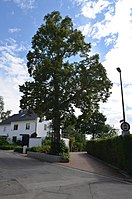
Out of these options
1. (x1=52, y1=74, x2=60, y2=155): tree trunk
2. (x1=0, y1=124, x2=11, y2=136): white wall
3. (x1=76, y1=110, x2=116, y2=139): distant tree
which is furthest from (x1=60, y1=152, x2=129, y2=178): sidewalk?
(x1=76, y1=110, x2=116, y2=139): distant tree

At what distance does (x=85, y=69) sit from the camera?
2553 cm

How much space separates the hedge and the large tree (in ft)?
16.7

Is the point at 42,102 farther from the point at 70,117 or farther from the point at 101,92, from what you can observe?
the point at 101,92

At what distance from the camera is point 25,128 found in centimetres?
5194

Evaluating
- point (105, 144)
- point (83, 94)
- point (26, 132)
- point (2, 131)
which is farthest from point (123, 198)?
point (2, 131)

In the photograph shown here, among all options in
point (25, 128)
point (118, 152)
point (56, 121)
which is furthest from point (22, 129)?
Answer: point (118, 152)

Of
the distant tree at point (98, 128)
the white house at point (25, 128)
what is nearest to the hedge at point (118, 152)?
the white house at point (25, 128)

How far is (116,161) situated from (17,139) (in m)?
37.2

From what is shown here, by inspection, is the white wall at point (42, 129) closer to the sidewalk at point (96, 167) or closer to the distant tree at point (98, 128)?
the distant tree at point (98, 128)

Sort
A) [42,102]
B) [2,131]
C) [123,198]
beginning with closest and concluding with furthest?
[123,198] → [42,102] → [2,131]

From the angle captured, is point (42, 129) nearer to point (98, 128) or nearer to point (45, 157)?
point (45, 157)

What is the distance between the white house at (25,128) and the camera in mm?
50406

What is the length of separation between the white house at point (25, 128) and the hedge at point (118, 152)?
27.4 m

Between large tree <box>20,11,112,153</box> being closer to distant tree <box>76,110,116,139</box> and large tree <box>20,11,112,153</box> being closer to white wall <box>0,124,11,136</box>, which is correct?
white wall <box>0,124,11,136</box>
